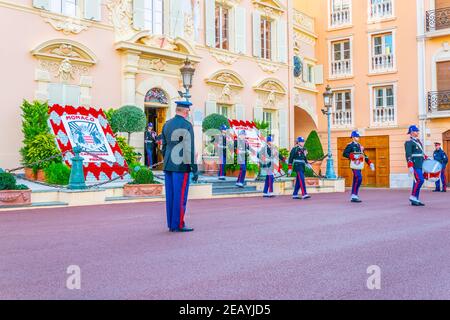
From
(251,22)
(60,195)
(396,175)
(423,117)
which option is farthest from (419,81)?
(60,195)

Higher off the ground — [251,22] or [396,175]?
[251,22]

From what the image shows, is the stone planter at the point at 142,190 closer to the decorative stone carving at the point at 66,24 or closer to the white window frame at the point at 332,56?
the decorative stone carving at the point at 66,24

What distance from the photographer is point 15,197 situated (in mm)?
10898

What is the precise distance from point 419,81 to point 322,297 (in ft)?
78.6

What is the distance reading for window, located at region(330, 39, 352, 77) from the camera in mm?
27938

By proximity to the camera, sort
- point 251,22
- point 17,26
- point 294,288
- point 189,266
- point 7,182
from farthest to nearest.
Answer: point 251,22
point 17,26
point 7,182
point 189,266
point 294,288

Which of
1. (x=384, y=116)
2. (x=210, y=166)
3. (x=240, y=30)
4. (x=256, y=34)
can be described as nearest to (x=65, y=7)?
(x=210, y=166)

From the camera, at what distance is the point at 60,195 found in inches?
468

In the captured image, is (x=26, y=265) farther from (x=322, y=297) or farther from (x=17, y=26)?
(x=17, y=26)

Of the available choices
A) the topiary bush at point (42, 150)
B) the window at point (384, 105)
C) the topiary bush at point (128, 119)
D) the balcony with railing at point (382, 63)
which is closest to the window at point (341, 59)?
the balcony with railing at point (382, 63)

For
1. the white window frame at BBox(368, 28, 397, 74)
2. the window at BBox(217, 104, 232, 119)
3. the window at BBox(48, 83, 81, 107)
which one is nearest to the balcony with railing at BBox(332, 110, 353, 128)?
the white window frame at BBox(368, 28, 397, 74)

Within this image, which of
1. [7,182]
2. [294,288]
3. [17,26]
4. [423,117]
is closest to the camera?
[294,288]

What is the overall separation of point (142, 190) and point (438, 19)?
62.7ft

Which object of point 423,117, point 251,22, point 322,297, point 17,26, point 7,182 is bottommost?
point 322,297
